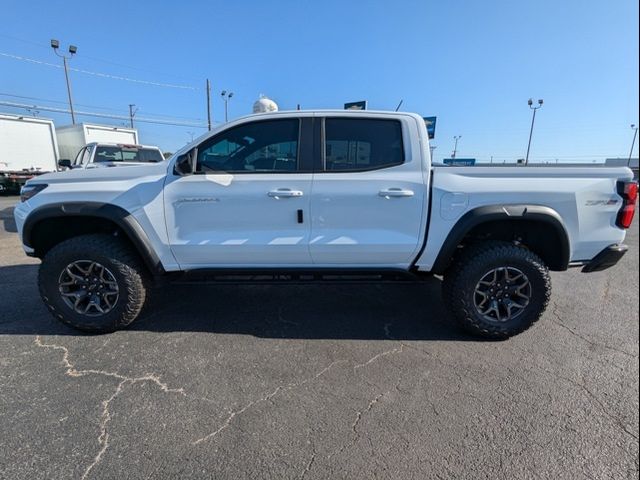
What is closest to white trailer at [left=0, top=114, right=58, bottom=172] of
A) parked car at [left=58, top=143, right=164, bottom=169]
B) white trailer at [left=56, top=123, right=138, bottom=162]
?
white trailer at [left=56, top=123, right=138, bottom=162]

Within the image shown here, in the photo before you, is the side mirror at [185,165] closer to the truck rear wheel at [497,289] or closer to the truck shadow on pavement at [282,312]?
the truck shadow on pavement at [282,312]

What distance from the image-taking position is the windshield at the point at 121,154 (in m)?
9.98

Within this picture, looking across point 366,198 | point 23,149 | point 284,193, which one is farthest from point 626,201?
point 23,149

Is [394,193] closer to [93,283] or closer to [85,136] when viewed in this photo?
[93,283]

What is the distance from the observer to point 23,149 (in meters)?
15.6

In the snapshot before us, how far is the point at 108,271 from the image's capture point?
3.05m

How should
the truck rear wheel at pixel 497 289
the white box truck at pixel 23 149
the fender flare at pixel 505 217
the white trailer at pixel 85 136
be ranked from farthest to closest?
1. the white trailer at pixel 85 136
2. the white box truck at pixel 23 149
3. the truck rear wheel at pixel 497 289
4. the fender flare at pixel 505 217

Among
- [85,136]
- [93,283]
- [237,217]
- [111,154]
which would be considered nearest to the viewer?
[237,217]

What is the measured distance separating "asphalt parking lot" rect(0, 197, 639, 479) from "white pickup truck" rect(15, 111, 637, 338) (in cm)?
42

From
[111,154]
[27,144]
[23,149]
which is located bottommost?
[111,154]

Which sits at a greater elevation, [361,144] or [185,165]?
[361,144]

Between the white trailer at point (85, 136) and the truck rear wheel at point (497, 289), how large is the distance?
58.5ft

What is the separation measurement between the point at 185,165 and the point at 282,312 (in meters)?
1.73

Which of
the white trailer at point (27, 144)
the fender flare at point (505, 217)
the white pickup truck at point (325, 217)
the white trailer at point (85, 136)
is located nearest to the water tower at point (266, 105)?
the white pickup truck at point (325, 217)
